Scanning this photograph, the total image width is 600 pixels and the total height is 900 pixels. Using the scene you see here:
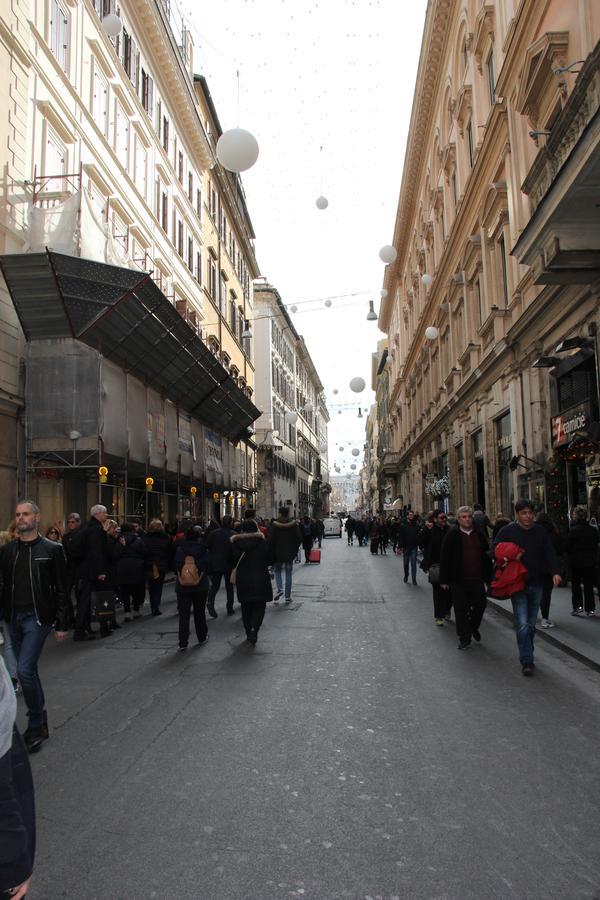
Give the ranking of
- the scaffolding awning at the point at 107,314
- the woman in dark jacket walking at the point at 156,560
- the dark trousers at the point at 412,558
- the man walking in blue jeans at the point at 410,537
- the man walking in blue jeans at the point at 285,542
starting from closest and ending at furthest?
the woman in dark jacket walking at the point at 156,560, the man walking in blue jeans at the point at 285,542, the scaffolding awning at the point at 107,314, the man walking in blue jeans at the point at 410,537, the dark trousers at the point at 412,558

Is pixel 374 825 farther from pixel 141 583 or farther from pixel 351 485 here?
pixel 351 485

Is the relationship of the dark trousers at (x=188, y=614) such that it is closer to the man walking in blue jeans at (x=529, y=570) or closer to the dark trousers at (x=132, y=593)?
the dark trousers at (x=132, y=593)

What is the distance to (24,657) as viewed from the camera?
524 cm

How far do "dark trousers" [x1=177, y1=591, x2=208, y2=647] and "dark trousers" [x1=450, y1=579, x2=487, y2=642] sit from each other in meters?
3.22

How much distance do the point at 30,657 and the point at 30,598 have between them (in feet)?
1.43

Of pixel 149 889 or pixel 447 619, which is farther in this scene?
pixel 447 619

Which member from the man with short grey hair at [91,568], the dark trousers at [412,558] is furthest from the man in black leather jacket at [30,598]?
the dark trousers at [412,558]

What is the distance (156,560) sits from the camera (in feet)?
40.0

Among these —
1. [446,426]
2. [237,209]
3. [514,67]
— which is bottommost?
[446,426]

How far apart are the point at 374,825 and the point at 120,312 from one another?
14115mm

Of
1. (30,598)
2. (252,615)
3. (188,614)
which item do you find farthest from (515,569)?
(30,598)

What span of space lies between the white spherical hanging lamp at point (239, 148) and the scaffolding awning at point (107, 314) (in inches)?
199

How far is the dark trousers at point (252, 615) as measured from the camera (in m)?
8.97

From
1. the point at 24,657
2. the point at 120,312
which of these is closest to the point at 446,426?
the point at 120,312
